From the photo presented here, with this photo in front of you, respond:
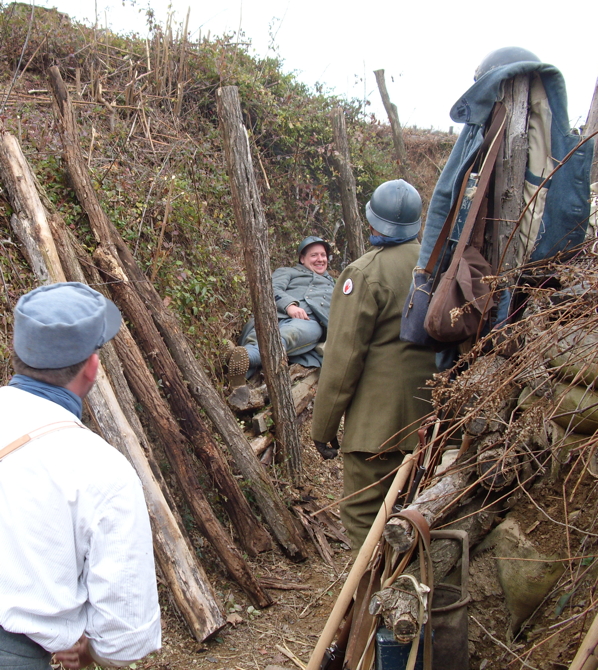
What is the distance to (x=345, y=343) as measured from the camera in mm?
3109

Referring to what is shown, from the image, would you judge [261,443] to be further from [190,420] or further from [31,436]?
[31,436]

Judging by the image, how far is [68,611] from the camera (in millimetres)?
1540

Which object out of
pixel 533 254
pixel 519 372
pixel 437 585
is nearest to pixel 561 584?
pixel 437 585

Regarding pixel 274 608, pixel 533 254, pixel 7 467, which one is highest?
pixel 533 254

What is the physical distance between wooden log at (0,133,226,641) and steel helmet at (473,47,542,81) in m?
2.69

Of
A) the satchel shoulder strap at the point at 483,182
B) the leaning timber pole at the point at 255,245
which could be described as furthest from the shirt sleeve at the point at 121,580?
the leaning timber pole at the point at 255,245

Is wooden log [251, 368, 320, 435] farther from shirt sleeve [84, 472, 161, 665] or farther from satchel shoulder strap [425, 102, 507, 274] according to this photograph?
shirt sleeve [84, 472, 161, 665]

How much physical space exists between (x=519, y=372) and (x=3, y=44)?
754 centimetres

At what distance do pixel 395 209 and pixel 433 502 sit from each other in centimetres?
169

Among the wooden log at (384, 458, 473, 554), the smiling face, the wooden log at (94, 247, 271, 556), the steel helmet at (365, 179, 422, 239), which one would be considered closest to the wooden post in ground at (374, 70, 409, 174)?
the smiling face

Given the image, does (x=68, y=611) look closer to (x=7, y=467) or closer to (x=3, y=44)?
(x=7, y=467)

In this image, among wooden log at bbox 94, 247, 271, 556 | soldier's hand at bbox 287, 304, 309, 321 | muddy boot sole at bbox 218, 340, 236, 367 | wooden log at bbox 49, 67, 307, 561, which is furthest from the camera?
soldier's hand at bbox 287, 304, 309, 321

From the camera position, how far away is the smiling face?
6812 mm

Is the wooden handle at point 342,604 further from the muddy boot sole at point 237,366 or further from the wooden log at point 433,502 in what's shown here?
the muddy boot sole at point 237,366
